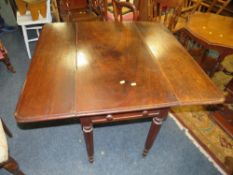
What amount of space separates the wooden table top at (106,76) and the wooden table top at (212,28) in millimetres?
630

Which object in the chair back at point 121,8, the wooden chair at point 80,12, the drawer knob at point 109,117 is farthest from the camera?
the wooden chair at point 80,12

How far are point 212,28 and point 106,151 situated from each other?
1.67 m

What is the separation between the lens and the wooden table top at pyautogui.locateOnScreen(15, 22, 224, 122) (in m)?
0.87

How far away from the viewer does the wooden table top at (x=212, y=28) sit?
1.73 m

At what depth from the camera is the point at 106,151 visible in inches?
61.0

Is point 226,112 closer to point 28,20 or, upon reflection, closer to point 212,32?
point 212,32

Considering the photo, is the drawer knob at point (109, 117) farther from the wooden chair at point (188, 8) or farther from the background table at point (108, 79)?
the wooden chair at point (188, 8)

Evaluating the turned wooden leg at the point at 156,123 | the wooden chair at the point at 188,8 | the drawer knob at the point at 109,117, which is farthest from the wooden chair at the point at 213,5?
the drawer knob at the point at 109,117

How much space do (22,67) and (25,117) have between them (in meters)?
1.72

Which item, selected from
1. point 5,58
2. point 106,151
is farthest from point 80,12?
point 106,151

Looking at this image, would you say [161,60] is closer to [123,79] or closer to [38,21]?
[123,79]

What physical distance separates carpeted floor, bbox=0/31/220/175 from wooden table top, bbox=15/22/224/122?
2.62 ft

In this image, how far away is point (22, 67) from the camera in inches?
89.7

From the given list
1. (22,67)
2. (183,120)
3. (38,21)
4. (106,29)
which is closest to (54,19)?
(38,21)
